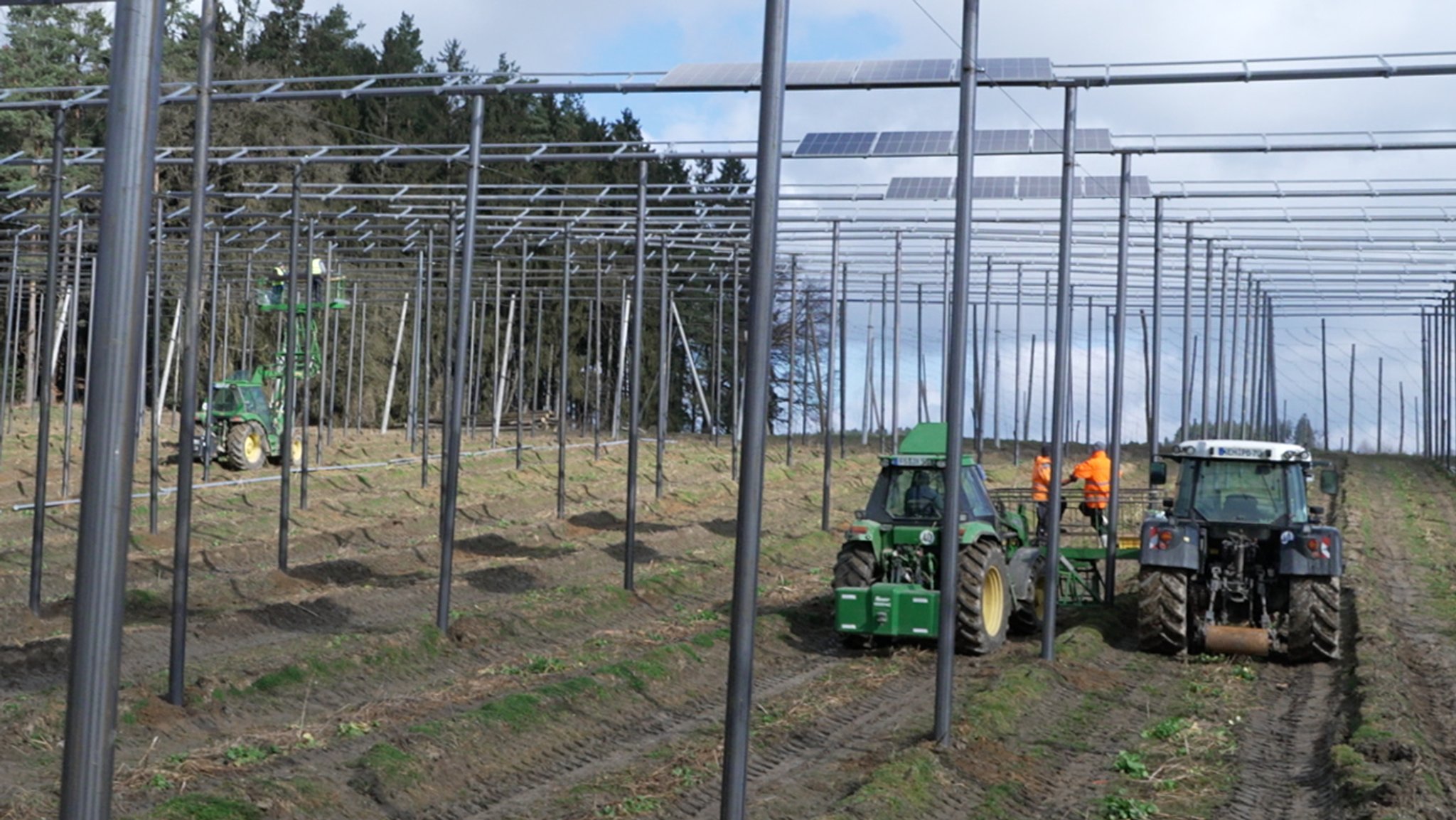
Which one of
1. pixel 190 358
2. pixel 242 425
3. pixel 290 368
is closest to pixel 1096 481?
pixel 290 368

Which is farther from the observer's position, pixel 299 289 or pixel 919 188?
pixel 299 289

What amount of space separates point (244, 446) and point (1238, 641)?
77.3 ft

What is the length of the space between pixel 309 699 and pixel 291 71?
48737 mm

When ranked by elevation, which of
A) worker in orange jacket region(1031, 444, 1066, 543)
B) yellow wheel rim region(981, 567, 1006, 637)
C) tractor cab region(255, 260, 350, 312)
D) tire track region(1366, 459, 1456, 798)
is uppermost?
tractor cab region(255, 260, 350, 312)

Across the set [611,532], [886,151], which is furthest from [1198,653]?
[611,532]

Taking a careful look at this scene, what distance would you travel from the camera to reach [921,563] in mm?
15742

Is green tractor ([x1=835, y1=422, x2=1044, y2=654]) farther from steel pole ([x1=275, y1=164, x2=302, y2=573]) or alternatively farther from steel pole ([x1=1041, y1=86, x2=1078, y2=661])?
steel pole ([x1=275, y1=164, x2=302, y2=573])

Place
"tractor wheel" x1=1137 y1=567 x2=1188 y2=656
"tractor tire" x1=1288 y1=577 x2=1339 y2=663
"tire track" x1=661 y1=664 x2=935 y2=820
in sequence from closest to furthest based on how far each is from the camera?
"tire track" x1=661 y1=664 x2=935 y2=820 < "tractor tire" x1=1288 y1=577 x2=1339 y2=663 < "tractor wheel" x1=1137 y1=567 x2=1188 y2=656

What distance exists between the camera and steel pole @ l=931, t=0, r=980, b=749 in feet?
36.0

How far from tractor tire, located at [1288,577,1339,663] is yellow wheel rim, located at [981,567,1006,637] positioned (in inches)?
108

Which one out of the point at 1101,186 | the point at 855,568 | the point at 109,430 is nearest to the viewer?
the point at 109,430

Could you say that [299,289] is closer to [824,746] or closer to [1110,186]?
[1110,186]

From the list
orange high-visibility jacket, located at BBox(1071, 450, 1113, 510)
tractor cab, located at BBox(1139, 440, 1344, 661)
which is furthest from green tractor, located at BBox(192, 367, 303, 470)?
tractor cab, located at BBox(1139, 440, 1344, 661)

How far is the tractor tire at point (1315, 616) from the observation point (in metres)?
14.8
